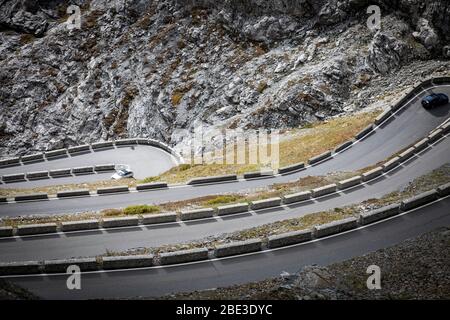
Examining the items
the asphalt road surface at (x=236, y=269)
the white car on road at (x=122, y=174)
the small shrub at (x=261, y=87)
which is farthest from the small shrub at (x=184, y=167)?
the asphalt road surface at (x=236, y=269)

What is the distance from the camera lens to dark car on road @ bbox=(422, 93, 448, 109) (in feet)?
169

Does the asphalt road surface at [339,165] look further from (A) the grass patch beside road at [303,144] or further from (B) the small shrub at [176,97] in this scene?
(B) the small shrub at [176,97]

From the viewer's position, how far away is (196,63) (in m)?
76.1

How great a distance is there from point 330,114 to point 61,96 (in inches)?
1971

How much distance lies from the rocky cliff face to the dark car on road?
22.9 ft

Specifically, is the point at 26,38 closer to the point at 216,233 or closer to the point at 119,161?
the point at 119,161

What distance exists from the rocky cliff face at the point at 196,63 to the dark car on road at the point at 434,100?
6970mm

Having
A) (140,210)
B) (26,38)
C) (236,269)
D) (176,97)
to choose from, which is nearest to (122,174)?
(140,210)

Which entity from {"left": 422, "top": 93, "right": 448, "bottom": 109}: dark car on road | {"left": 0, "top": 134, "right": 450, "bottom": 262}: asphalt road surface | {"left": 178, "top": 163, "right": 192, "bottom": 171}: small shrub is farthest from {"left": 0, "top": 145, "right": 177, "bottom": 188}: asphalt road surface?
{"left": 422, "top": 93, "right": 448, "bottom": 109}: dark car on road

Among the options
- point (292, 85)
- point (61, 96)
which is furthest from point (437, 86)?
point (61, 96)

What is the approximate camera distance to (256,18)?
74.9 meters

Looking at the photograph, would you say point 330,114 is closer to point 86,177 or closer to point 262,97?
point 262,97

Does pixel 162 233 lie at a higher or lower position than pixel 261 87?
lower

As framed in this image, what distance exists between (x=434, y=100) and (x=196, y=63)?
38537 millimetres
